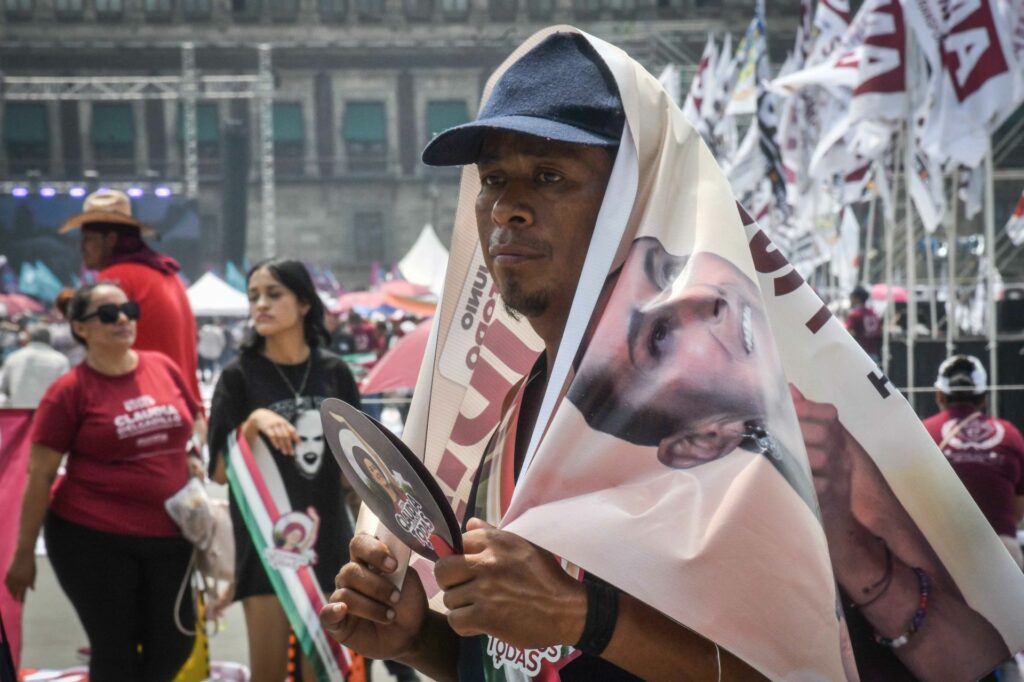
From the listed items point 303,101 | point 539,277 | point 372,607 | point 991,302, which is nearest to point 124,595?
point 372,607

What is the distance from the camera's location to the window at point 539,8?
5222cm

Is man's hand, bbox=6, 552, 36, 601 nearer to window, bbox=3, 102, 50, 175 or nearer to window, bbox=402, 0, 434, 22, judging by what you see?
window, bbox=3, 102, 50, 175

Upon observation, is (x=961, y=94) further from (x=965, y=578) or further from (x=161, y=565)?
(x=965, y=578)

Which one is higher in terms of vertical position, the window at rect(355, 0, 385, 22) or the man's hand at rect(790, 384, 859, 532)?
the man's hand at rect(790, 384, 859, 532)

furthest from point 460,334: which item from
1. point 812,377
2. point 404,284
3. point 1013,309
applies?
point 404,284

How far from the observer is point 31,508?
15.6 ft

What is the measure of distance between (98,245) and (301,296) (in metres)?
1.13

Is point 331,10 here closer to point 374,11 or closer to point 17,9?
point 374,11

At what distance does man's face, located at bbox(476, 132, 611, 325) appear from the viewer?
63.6 inches

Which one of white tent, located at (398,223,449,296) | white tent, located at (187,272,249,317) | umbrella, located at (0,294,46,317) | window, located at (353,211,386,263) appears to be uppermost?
white tent, located at (398,223,449,296)

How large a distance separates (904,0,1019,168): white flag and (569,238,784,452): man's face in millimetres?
8592

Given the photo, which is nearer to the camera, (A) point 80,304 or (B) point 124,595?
(B) point 124,595

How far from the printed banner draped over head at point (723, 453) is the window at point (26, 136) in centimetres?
5385

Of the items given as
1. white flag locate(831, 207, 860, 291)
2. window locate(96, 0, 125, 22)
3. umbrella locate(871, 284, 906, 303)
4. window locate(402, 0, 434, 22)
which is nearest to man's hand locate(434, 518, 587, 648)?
white flag locate(831, 207, 860, 291)
